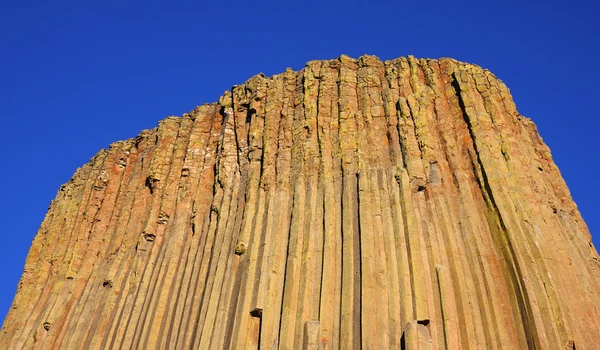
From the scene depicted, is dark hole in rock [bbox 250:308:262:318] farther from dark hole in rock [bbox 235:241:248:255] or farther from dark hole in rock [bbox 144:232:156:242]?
dark hole in rock [bbox 144:232:156:242]

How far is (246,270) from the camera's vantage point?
18016mm

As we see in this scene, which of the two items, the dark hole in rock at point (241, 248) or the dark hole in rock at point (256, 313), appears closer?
the dark hole in rock at point (256, 313)

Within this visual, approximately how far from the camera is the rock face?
15609mm

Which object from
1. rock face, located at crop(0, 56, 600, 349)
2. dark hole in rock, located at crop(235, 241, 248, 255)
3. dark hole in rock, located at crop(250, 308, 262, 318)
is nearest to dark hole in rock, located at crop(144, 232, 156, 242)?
rock face, located at crop(0, 56, 600, 349)

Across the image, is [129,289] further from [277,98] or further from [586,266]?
[586,266]

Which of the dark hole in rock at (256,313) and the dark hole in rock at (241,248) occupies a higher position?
the dark hole in rock at (241,248)

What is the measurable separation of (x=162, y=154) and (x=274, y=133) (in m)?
5.87

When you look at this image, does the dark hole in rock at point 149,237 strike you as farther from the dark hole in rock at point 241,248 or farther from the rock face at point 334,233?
the dark hole in rock at point 241,248

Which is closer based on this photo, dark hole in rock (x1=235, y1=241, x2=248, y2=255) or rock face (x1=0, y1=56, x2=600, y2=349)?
rock face (x1=0, y1=56, x2=600, y2=349)

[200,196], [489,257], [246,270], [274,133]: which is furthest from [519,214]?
[200,196]

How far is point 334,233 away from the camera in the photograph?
18047mm

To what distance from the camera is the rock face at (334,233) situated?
51.2ft

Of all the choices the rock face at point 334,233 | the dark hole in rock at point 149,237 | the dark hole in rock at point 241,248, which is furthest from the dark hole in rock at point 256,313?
the dark hole in rock at point 149,237

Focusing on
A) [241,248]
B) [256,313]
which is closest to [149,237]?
[241,248]
